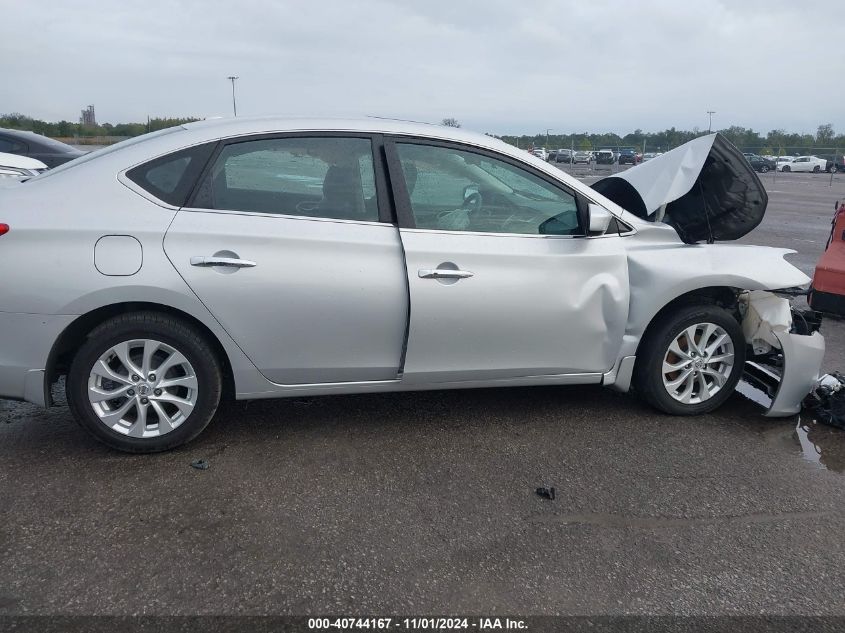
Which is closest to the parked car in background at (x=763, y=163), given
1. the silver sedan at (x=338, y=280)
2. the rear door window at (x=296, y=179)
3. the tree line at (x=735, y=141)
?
the tree line at (x=735, y=141)

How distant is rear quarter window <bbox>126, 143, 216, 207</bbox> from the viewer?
143 inches

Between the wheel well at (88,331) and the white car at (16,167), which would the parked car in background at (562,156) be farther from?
the wheel well at (88,331)

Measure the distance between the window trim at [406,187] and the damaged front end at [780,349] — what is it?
4.27 feet

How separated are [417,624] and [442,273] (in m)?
1.82

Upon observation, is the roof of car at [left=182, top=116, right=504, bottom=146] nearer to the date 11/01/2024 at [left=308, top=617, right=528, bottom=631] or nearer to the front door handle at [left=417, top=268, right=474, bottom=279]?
the front door handle at [left=417, top=268, right=474, bottom=279]

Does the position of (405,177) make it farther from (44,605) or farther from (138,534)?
(44,605)

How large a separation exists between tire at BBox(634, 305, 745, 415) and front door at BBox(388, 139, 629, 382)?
0.27 metres

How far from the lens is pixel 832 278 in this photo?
20.4 ft

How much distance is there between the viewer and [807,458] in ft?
12.9

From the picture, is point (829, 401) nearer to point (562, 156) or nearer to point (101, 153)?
point (101, 153)

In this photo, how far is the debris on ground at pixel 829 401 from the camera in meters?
4.38

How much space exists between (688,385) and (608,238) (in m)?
1.04

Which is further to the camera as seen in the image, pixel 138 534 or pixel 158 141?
pixel 158 141

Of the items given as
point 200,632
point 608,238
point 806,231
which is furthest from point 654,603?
point 806,231
